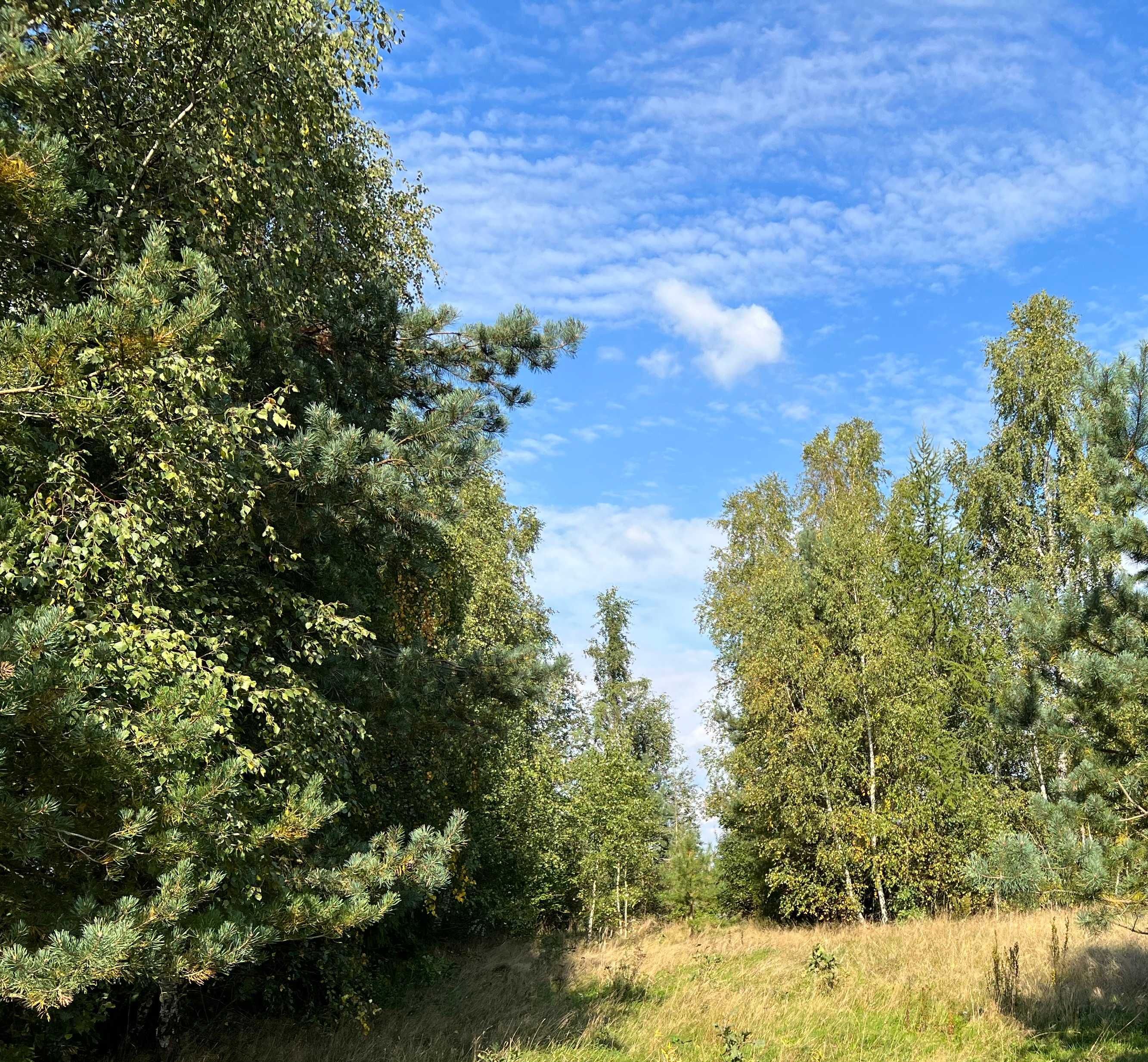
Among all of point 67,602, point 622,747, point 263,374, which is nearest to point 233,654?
point 67,602

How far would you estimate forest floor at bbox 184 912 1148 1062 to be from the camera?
23.7 ft

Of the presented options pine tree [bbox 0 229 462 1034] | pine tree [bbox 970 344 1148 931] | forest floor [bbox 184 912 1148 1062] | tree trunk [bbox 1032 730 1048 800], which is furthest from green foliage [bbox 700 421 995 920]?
pine tree [bbox 0 229 462 1034]

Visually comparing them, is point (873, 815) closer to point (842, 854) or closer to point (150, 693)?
point (842, 854)

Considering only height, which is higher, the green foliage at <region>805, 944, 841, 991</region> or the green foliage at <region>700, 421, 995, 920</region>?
the green foliage at <region>700, 421, 995, 920</region>

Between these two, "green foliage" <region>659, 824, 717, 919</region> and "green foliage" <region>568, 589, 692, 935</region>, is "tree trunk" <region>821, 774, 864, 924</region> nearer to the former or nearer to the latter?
"green foliage" <region>568, 589, 692, 935</region>

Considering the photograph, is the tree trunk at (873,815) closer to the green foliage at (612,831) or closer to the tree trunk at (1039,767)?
the tree trunk at (1039,767)

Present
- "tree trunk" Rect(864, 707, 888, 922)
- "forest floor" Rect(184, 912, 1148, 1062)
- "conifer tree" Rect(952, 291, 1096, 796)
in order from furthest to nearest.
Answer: "conifer tree" Rect(952, 291, 1096, 796) < "tree trunk" Rect(864, 707, 888, 922) < "forest floor" Rect(184, 912, 1148, 1062)

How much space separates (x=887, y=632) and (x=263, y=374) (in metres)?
13.1

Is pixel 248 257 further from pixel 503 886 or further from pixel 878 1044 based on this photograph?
pixel 503 886

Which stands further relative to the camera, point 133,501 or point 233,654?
point 233,654

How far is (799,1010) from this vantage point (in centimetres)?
879

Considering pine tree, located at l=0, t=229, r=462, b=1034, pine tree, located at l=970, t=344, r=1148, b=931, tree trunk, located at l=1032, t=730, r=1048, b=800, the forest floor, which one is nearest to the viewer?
pine tree, located at l=0, t=229, r=462, b=1034

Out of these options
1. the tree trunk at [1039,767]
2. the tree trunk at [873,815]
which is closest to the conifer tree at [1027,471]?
the tree trunk at [1039,767]

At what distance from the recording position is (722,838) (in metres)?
22.3
